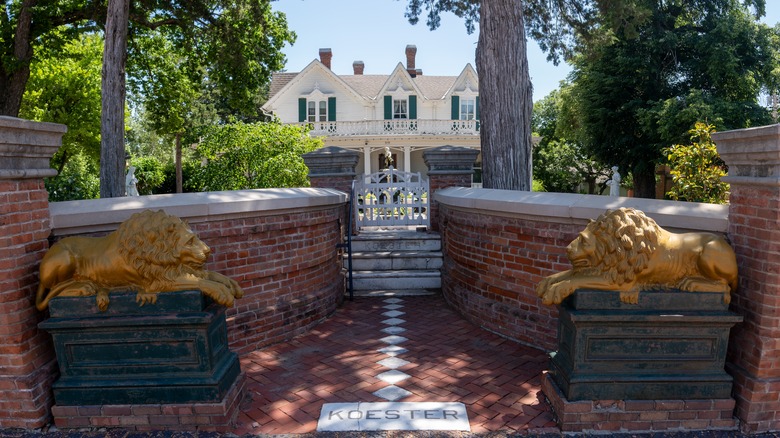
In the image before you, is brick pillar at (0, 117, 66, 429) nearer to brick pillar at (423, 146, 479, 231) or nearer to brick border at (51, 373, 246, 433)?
brick border at (51, 373, 246, 433)

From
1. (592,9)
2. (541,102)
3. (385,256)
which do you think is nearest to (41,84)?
(385,256)

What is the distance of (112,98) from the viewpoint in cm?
876

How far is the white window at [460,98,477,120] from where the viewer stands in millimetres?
28047

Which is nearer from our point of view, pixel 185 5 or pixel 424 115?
pixel 185 5

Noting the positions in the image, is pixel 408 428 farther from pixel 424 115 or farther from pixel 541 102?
pixel 541 102

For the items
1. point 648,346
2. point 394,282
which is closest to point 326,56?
point 394,282

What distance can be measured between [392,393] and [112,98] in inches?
302

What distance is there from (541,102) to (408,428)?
38883mm

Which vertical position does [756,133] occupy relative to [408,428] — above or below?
above

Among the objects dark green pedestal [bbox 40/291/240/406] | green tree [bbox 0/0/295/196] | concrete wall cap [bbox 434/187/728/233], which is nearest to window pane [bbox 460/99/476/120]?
green tree [bbox 0/0/295/196]

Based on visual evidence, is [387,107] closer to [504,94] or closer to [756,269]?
[504,94]

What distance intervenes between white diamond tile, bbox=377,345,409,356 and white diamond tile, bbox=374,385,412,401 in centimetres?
77

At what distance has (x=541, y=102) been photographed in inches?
1535

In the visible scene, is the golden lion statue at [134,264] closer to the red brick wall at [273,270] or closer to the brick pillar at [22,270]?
the brick pillar at [22,270]
